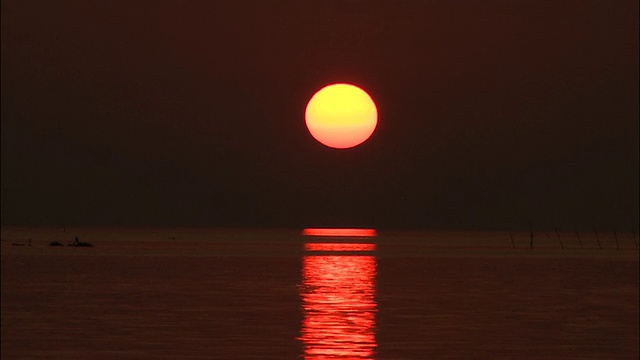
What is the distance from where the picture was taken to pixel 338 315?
28359 millimetres

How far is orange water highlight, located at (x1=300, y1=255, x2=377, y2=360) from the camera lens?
21281mm

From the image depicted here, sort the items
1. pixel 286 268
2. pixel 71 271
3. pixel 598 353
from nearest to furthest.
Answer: pixel 598 353
pixel 71 271
pixel 286 268

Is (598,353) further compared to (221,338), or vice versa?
(221,338)

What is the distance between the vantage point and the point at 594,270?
2175 inches

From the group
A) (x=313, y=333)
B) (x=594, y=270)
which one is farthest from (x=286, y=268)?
(x=313, y=333)

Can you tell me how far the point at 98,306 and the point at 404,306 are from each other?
344 inches

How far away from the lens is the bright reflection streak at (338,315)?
21297mm

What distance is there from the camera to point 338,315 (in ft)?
93.0

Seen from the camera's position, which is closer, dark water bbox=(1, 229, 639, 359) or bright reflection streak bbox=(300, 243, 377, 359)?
bright reflection streak bbox=(300, 243, 377, 359)

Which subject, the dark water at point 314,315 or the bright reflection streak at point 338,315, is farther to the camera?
the dark water at point 314,315

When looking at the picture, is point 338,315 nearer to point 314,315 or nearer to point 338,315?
point 338,315

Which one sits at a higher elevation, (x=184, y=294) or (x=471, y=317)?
(x=184, y=294)

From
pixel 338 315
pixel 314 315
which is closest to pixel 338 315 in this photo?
pixel 338 315

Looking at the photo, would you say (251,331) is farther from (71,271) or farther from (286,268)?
(286,268)
